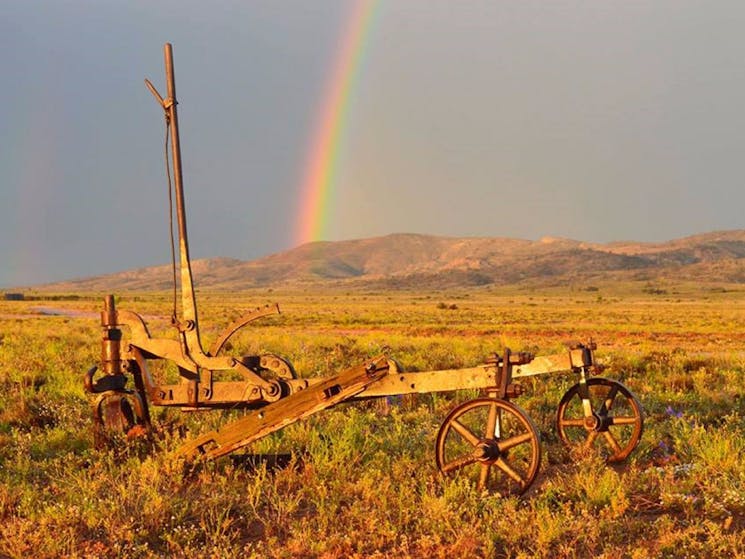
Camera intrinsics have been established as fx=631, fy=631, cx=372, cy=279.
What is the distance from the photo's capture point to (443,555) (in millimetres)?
4254

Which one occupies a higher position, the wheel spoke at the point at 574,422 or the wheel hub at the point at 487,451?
the wheel hub at the point at 487,451

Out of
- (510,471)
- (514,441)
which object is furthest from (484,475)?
(514,441)

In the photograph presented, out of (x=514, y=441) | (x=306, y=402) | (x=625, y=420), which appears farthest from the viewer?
(x=625, y=420)

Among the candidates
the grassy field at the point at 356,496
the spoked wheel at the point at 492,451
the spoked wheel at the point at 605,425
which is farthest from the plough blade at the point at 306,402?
the spoked wheel at the point at 605,425

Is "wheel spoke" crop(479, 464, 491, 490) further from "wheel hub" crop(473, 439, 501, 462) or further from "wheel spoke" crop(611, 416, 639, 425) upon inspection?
"wheel spoke" crop(611, 416, 639, 425)

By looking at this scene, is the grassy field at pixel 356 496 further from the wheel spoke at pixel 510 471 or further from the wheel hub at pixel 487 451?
the wheel hub at pixel 487 451

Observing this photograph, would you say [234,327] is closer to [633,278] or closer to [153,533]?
[153,533]

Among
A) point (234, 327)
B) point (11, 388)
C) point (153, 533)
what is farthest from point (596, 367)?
point (11, 388)

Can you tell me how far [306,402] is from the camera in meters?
5.57

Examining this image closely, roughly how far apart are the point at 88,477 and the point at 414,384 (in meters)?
3.12

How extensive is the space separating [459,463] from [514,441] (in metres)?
0.55

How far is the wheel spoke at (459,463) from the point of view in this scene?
5.38m

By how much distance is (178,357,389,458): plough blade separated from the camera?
5531mm

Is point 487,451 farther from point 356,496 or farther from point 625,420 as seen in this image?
point 625,420
